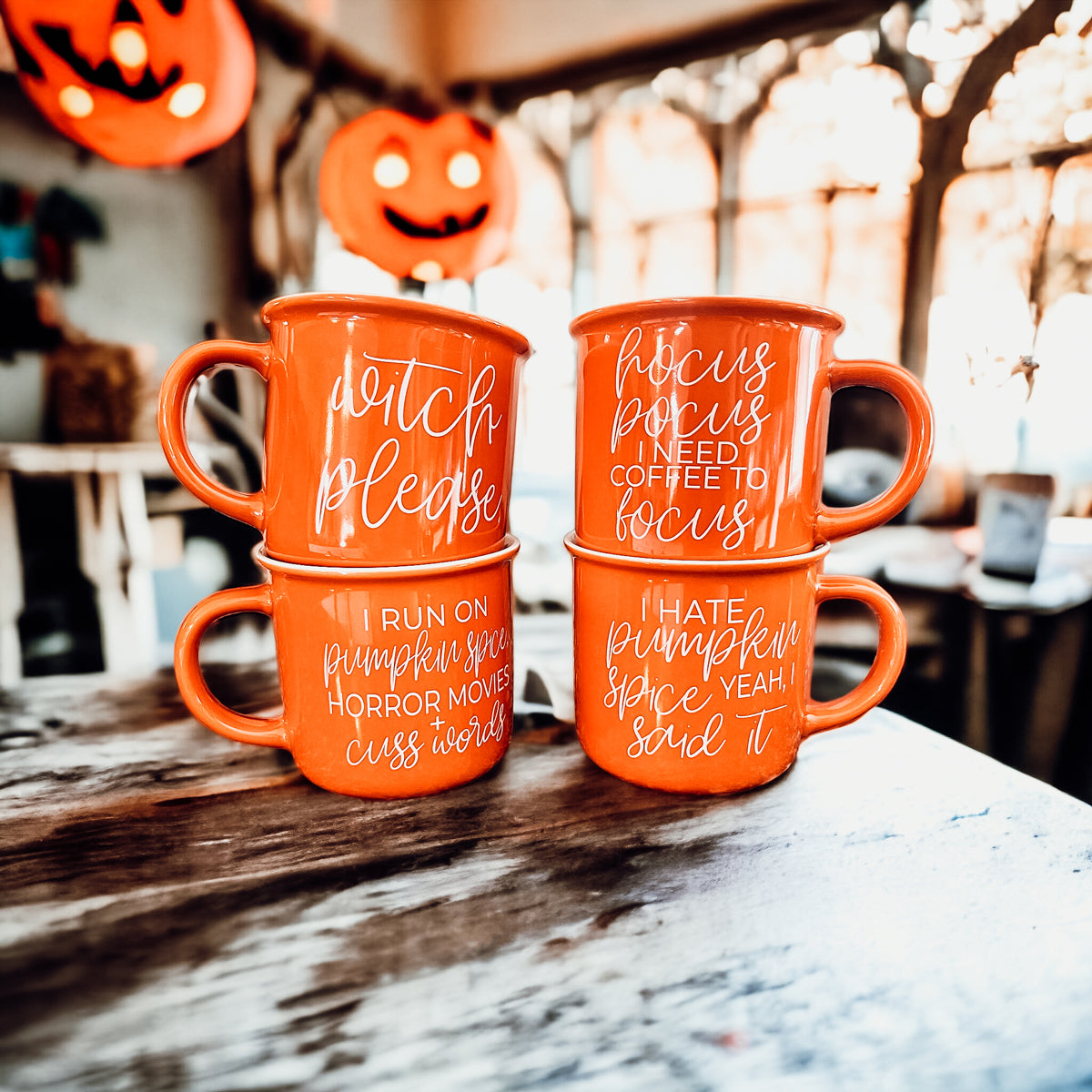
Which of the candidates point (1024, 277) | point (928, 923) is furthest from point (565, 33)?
point (928, 923)

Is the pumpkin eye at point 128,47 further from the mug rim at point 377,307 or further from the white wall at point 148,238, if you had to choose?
the mug rim at point 377,307

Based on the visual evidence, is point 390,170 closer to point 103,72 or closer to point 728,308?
point 103,72

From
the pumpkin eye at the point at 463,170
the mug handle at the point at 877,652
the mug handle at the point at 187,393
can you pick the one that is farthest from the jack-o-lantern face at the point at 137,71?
the mug handle at the point at 877,652

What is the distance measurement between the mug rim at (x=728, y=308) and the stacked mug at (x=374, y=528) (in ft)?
0.28

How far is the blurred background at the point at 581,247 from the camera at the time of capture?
0.72 meters

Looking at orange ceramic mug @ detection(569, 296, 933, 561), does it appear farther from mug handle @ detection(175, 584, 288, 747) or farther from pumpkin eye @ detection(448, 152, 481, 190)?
pumpkin eye @ detection(448, 152, 481, 190)

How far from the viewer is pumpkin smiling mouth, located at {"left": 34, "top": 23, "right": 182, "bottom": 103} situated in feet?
2.22

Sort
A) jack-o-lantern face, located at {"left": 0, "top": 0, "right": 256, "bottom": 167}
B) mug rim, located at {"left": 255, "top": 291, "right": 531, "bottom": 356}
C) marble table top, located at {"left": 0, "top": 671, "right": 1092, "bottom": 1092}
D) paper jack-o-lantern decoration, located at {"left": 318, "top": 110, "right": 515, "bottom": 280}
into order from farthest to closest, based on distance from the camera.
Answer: paper jack-o-lantern decoration, located at {"left": 318, "top": 110, "right": 515, "bottom": 280}, jack-o-lantern face, located at {"left": 0, "top": 0, "right": 256, "bottom": 167}, mug rim, located at {"left": 255, "top": 291, "right": 531, "bottom": 356}, marble table top, located at {"left": 0, "top": 671, "right": 1092, "bottom": 1092}

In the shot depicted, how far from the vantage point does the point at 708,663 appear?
0.41 meters

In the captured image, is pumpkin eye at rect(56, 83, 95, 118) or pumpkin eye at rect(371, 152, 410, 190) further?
pumpkin eye at rect(371, 152, 410, 190)

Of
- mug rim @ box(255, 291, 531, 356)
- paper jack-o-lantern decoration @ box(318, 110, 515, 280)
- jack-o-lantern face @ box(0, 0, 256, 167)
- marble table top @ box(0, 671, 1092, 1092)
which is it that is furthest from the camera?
paper jack-o-lantern decoration @ box(318, 110, 515, 280)

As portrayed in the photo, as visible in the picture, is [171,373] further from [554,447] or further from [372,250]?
[554,447]

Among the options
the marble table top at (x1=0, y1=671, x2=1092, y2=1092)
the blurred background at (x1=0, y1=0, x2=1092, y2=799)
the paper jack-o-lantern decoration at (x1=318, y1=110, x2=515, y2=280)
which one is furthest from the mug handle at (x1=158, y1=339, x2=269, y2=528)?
the paper jack-o-lantern decoration at (x1=318, y1=110, x2=515, y2=280)

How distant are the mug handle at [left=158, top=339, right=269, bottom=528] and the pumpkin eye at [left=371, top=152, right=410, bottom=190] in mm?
536
